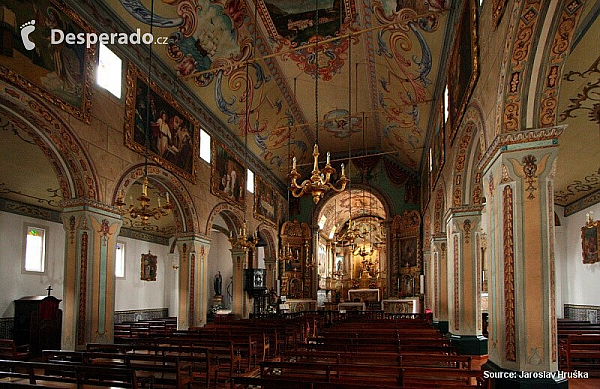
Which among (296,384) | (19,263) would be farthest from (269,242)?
(296,384)

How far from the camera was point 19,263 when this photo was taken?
603 inches

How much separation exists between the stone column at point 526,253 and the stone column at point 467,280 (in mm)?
4564

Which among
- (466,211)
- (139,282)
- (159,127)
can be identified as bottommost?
(139,282)

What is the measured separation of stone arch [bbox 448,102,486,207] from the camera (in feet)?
32.9

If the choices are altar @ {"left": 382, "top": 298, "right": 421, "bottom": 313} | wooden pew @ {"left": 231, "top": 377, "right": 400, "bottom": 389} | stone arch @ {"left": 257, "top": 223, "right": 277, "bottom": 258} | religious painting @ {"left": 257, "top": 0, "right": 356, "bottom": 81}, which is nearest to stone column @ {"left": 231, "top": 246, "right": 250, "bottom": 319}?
stone arch @ {"left": 257, "top": 223, "right": 277, "bottom": 258}

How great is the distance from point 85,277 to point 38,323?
4114 mm

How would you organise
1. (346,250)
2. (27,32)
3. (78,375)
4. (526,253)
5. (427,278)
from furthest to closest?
(346,250) → (427,278) → (27,32) → (526,253) → (78,375)

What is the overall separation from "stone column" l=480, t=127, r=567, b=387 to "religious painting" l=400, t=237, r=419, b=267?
740 inches

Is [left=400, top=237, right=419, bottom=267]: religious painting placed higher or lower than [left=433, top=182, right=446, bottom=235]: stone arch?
lower

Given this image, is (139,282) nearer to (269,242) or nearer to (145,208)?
(269,242)

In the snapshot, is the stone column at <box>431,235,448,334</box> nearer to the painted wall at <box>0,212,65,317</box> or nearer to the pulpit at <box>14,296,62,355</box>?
the pulpit at <box>14,296,62,355</box>

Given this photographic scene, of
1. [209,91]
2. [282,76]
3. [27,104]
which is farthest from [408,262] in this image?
[27,104]

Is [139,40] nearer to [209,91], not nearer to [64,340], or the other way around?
[209,91]

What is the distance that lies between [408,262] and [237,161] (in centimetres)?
1156
